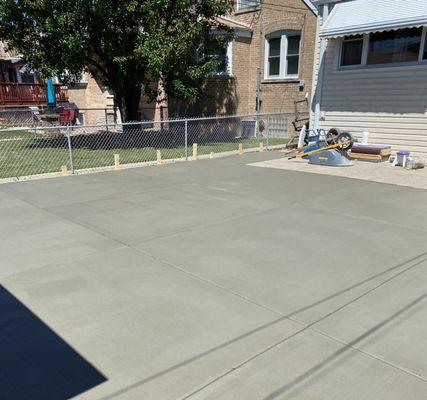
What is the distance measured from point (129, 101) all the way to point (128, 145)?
5.43ft

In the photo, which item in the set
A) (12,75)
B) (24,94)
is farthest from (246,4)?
(12,75)

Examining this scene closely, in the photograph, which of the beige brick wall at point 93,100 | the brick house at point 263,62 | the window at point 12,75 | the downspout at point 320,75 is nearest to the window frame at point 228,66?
the brick house at point 263,62

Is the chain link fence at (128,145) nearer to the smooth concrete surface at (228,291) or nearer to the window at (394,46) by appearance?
the smooth concrete surface at (228,291)

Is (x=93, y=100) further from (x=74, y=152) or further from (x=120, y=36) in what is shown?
(x=120, y=36)

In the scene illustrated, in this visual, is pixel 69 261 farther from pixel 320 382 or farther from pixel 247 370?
pixel 320 382

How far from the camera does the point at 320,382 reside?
263 centimetres

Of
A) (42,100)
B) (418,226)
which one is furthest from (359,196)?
(42,100)

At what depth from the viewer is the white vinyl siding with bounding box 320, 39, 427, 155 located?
35.9 ft

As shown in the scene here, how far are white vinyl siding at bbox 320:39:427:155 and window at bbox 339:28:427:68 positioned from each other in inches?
11.2

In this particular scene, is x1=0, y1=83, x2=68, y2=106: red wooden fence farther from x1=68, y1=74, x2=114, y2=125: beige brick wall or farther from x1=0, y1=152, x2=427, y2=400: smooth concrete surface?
x1=0, y1=152, x2=427, y2=400: smooth concrete surface

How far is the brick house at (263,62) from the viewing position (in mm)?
16875

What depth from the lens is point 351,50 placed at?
12.3m

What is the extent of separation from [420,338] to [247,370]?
55.5 inches

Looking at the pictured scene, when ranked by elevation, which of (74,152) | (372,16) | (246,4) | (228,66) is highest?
(246,4)
